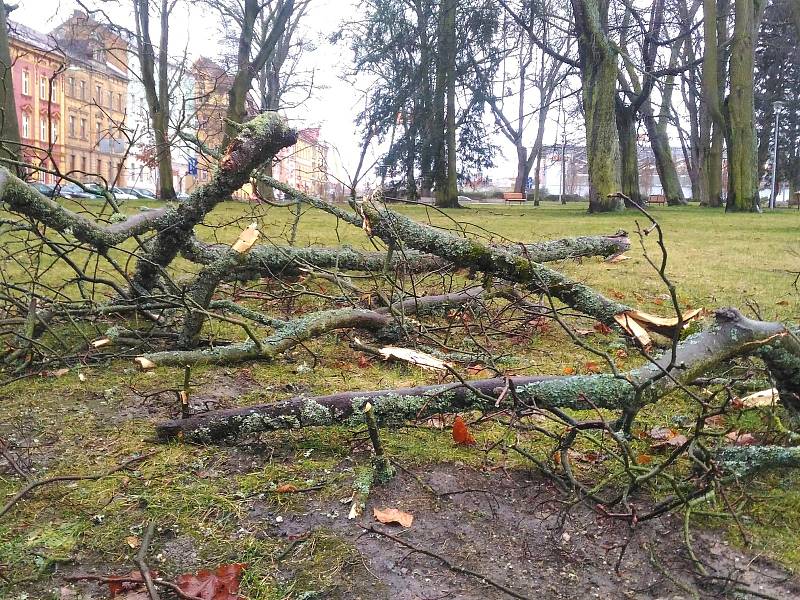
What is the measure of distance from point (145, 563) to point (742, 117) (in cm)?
1944

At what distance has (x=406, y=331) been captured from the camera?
3223mm

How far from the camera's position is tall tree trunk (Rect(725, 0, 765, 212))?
1711 centimetres

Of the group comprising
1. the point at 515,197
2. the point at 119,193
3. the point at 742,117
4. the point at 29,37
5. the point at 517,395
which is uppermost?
the point at 742,117

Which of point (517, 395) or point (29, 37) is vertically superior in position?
point (29, 37)

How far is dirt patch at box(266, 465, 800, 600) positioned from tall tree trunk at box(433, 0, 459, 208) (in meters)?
20.8

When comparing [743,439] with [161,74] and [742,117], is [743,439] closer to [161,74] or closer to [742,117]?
[742,117]

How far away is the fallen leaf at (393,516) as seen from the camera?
1881 mm

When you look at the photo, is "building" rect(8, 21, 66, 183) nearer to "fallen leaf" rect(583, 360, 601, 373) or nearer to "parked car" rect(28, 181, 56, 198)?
"parked car" rect(28, 181, 56, 198)

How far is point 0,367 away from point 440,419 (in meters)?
2.24

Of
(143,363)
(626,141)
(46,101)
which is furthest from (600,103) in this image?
(143,363)

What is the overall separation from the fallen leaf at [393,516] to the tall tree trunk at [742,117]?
61.3 ft

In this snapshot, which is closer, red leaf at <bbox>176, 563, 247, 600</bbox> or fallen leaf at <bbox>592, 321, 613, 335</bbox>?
red leaf at <bbox>176, 563, 247, 600</bbox>

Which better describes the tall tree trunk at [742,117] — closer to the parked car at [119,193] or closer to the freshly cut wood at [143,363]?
the parked car at [119,193]

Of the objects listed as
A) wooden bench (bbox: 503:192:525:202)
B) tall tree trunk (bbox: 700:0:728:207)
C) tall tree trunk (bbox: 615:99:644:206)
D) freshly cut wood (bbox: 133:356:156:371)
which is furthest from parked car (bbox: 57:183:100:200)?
wooden bench (bbox: 503:192:525:202)
